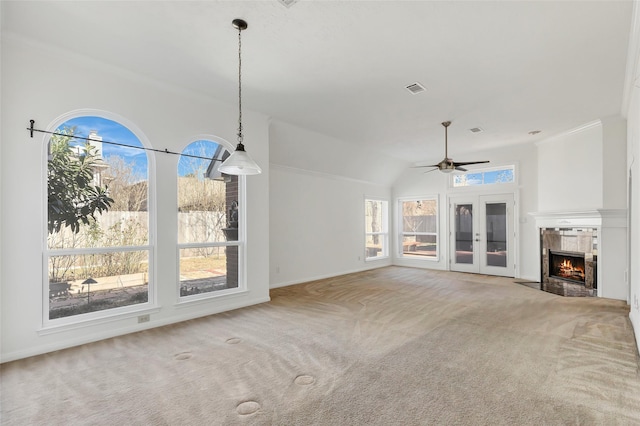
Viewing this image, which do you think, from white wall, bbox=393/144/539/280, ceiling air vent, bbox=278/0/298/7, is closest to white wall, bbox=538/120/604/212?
white wall, bbox=393/144/539/280

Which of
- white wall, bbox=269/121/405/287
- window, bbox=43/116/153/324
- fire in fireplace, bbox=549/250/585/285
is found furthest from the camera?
white wall, bbox=269/121/405/287

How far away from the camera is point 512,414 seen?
2180 mm

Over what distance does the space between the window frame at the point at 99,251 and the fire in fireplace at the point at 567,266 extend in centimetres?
755

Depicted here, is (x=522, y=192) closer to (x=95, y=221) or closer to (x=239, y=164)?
(x=239, y=164)

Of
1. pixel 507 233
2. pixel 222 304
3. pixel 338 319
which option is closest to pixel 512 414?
A: pixel 338 319

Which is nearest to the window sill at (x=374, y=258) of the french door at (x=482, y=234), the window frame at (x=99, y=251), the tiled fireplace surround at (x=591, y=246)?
the french door at (x=482, y=234)

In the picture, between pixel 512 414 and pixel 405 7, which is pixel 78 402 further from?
pixel 405 7

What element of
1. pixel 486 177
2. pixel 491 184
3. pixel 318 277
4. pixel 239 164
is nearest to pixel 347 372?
pixel 239 164

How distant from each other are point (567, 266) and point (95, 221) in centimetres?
831

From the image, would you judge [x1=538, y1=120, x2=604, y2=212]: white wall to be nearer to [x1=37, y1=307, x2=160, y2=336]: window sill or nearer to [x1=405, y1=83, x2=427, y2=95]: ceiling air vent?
[x1=405, y1=83, x2=427, y2=95]: ceiling air vent

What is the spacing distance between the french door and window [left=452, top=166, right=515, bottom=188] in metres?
0.37

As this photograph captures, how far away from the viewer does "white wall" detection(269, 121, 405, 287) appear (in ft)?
21.2

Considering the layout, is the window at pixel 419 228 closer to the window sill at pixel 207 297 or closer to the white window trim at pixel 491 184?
the white window trim at pixel 491 184

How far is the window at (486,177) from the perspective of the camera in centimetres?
768
